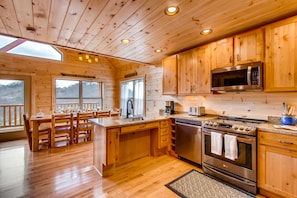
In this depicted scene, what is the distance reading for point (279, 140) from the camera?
1901mm

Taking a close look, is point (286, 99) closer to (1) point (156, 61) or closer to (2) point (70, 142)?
(1) point (156, 61)

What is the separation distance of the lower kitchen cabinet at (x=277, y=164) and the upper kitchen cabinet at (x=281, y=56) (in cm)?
73

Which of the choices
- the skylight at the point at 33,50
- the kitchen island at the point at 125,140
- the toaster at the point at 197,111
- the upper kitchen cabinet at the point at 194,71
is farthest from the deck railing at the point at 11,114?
the toaster at the point at 197,111

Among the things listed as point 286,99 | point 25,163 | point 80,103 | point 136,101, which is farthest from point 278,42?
point 80,103

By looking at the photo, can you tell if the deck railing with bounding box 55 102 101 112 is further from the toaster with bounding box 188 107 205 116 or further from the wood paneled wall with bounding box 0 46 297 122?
the toaster with bounding box 188 107 205 116

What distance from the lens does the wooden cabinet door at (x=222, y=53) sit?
2605 millimetres

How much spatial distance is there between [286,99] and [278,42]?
0.91 meters

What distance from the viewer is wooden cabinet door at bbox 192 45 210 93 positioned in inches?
116

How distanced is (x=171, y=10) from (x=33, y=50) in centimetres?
530

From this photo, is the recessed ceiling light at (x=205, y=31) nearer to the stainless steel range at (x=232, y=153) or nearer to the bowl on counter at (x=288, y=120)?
the stainless steel range at (x=232, y=153)

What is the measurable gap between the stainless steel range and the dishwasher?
0.18m

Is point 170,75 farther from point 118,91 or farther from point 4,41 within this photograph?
point 4,41

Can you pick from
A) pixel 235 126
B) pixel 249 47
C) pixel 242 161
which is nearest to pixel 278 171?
pixel 242 161

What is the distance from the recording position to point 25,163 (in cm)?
296
